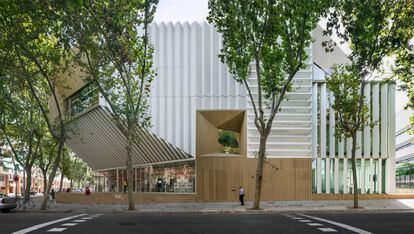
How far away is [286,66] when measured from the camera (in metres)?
29.8

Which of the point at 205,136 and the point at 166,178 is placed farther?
the point at 166,178

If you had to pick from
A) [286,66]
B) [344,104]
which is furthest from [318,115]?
[286,66]

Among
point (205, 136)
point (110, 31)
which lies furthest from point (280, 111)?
point (110, 31)

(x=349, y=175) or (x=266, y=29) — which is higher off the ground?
(x=266, y=29)

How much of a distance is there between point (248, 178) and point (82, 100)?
62.5 ft

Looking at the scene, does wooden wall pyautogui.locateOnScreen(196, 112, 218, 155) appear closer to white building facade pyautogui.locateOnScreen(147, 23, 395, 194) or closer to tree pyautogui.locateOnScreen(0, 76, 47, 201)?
white building facade pyautogui.locateOnScreen(147, 23, 395, 194)

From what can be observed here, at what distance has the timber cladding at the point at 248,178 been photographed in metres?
38.8

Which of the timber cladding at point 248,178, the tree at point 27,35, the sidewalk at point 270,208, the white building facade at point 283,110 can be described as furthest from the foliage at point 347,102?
the tree at point 27,35

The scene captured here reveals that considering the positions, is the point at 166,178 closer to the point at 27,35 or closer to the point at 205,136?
the point at 205,136

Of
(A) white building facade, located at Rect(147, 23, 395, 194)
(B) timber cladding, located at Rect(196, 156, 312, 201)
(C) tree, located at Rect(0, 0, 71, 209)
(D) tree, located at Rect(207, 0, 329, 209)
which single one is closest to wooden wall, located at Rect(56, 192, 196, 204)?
(B) timber cladding, located at Rect(196, 156, 312, 201)

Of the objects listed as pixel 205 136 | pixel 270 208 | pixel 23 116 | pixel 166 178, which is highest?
pixel 23 116

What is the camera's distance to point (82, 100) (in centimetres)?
4997

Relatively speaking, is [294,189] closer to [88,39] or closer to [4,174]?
[88,39]

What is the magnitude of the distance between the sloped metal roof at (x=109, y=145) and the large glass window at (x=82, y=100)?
0.65 metres
